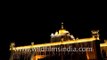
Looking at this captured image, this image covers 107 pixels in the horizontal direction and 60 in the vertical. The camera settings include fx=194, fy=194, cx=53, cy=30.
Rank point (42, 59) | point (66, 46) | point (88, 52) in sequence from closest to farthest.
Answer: point (88, 52)
point (66, 46)
point (42, 59)

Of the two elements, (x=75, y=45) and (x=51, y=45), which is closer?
(x=75, y=45)

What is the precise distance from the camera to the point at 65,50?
9.69m

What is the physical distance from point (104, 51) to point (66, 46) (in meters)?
1.89

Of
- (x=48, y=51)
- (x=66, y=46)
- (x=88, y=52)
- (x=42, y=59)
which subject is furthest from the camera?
(x=42, y=59)

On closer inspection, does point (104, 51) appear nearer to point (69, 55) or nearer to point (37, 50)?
point (69, 55)

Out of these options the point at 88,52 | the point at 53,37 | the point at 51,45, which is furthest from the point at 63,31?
the point at 88,52

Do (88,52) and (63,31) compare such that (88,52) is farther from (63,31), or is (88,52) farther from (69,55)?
(63,31)

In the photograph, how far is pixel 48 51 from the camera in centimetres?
1047

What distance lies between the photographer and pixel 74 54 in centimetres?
955

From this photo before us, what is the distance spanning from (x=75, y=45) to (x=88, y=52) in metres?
0.71

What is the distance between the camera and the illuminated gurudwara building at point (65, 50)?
8581mm

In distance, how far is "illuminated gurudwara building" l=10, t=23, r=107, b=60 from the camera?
8.58 metres

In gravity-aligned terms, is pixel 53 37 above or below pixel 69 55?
above

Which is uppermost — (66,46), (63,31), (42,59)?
(63,31)
